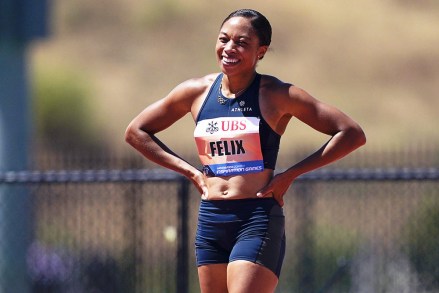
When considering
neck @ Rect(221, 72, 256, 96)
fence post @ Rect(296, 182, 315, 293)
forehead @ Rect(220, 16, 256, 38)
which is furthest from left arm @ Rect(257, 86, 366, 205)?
fence post @ Rect(296, 182, 315, 293)

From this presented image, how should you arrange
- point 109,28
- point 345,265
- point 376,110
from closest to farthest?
1. point 345,265
2. point 376,110
3. point 109,28

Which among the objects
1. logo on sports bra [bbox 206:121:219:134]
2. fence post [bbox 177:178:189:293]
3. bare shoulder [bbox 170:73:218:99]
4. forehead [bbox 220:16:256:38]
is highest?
forehead [bbox 220:16:256:38]

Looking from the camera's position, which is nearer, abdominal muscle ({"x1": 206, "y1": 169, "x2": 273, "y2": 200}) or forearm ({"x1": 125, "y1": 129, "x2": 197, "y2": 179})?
abdominal muscle ({"x1": 206, "y1": 169, "x2": 273, "y2": 200})

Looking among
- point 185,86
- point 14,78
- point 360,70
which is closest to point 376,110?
point 360,70

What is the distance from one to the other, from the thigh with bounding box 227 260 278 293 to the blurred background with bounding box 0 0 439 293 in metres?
3.35

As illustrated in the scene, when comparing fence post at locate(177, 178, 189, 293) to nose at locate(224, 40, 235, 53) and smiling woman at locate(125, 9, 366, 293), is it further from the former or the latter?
nose at locate(224, 40, 235, 53)

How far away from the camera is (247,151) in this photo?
576 cm

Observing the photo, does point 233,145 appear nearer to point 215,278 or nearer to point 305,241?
point 215,278

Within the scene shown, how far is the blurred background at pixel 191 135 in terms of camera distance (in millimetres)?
9438

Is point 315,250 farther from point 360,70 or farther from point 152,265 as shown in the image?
point 360,70

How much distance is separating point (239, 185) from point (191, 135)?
22.3m

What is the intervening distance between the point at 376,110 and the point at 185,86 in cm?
2352

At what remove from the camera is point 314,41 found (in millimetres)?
32219

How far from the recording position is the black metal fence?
30.3 ft
